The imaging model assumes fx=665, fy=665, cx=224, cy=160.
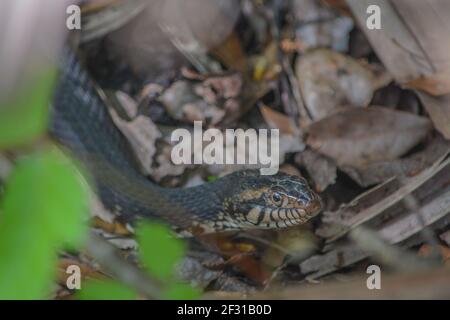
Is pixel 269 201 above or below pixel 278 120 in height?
below

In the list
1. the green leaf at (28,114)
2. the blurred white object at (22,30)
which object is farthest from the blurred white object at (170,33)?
the green leaf at (28,114)

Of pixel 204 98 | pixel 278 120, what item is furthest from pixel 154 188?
pixel 278 120

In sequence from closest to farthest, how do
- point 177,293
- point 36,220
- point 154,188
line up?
point 36,220, point 177,293, point 154,188

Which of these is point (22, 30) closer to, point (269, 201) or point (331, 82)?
point (269, 201)

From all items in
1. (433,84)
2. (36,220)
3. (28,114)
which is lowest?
(36,220)

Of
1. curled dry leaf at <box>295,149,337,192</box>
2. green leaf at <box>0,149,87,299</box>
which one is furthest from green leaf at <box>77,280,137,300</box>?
curled dry leaf at <box>295,149,337,192</box>

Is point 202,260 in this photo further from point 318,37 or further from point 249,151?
point 318,37
